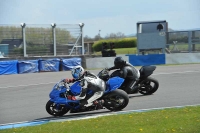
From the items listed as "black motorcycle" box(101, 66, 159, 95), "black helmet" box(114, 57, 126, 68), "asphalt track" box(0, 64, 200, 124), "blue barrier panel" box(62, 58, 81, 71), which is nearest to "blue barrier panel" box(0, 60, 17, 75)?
"blue barrier panel" box(62, 58, 81, 71)

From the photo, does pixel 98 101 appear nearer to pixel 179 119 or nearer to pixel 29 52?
pixel 179 119

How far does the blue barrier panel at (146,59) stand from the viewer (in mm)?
28344

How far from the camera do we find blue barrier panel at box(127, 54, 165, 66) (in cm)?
2834

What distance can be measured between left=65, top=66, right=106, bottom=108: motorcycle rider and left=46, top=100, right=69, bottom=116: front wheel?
467 millimetres

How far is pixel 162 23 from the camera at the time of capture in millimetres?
38750

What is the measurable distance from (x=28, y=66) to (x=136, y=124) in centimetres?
1928

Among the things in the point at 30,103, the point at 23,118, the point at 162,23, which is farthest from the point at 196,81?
the point at 162,23

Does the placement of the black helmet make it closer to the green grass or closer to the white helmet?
the white helmet

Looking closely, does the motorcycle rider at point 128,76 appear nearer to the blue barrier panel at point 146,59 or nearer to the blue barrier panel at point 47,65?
the blue barrier panel at point 47,65

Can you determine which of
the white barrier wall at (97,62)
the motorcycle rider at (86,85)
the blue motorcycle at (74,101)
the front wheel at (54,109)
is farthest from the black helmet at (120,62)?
the white barrier wall at (97,62)

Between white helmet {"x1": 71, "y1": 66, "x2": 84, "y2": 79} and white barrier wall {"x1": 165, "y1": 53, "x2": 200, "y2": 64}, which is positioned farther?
white barrier wall {"x1": 165, "y1": 53, "x2": 200, "y2": 64}

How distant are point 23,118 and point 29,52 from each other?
18.7 metres

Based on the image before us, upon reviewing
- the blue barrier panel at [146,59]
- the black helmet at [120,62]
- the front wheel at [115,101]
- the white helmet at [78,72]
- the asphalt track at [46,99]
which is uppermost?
the black helmet at [120,62]

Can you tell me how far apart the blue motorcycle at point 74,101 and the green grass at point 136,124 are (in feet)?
4.27
